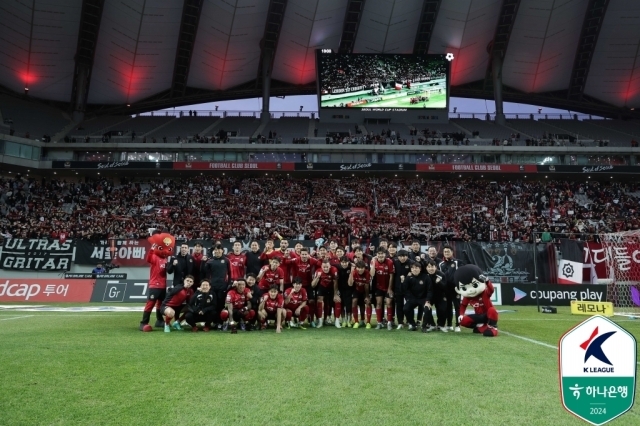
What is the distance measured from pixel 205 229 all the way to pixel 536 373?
25.8 metres

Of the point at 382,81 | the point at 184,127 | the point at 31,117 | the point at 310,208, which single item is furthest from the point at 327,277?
the point at 31,117

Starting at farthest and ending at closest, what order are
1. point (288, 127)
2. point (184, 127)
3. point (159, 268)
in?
point (184, 127) → point (288, 127) → point (159, 268)

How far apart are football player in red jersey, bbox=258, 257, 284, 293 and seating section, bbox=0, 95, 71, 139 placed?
3695cm

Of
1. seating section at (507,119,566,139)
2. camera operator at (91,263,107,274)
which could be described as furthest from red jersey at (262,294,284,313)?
seating section at (507,119,566,139)

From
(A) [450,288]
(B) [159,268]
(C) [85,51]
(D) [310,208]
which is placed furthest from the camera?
(C) [85,51]

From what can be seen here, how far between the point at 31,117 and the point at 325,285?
4161 centimetres

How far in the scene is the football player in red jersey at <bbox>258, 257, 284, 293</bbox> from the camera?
32.8 ft

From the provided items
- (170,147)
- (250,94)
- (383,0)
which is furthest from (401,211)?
(250,94)

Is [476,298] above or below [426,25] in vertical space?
below

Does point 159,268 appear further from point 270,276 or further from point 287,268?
point 287,268

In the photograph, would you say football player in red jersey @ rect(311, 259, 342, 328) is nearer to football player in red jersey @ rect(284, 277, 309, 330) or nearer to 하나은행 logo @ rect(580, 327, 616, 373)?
football player in red jersey @ rect(284, 277, 309, 330)

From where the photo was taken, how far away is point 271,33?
3931cm

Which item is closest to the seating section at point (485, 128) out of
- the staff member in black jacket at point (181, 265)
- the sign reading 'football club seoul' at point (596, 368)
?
the staff member in black jacket at point (181, 265)

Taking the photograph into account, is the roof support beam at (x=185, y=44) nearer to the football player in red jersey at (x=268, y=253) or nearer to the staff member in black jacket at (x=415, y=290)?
the football player in red jersey at (x=268, y=253)
